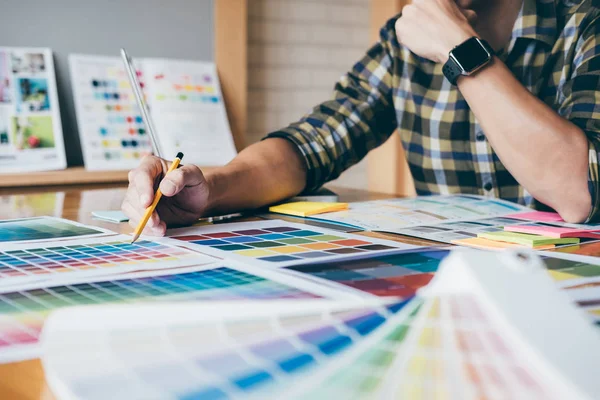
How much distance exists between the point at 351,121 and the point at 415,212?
456 millimetres

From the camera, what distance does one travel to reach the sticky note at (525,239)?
87cm

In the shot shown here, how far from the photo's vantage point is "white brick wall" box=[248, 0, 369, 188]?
2.61 meters

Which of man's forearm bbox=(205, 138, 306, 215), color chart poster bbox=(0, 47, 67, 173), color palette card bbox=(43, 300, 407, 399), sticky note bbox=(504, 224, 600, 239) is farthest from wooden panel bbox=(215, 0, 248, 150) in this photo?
color palette card bbox=(43, 300, 407, 399)

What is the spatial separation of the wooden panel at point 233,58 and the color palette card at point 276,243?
4.66ft

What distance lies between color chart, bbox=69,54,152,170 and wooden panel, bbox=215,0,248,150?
37 cm

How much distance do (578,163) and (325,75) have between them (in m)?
1.76

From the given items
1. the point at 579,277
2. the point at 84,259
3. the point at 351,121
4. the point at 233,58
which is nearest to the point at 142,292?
the point at 84,259

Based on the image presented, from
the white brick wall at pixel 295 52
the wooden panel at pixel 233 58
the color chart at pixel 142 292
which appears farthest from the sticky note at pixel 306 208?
the white brick wall at pixel 295 52

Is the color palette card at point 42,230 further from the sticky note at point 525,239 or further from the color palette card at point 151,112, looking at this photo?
the color palette card at point 151,112

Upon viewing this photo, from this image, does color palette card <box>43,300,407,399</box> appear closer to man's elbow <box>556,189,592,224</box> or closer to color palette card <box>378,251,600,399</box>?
color palette card <box>378,251,600,399</box>

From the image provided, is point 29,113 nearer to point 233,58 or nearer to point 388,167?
point 233,58

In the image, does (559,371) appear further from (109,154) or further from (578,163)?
(109,154)

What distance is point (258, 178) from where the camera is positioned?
4.12ft

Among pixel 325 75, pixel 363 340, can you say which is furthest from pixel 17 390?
pixel 325 75
